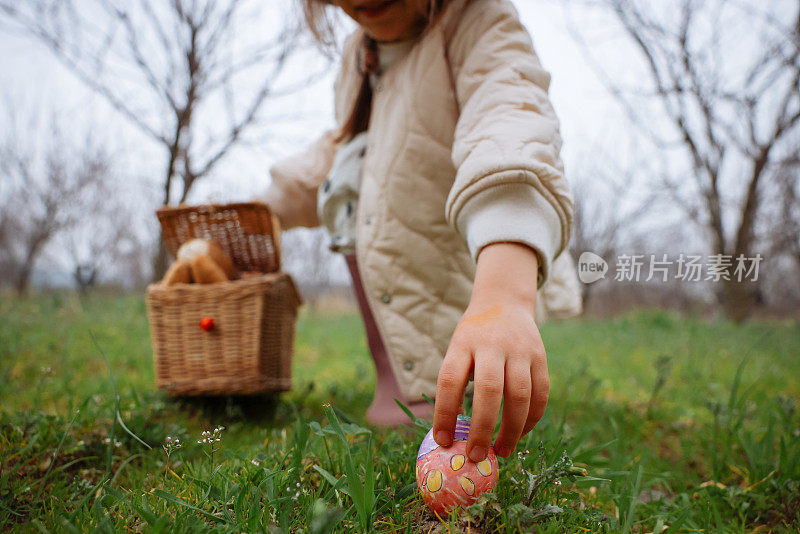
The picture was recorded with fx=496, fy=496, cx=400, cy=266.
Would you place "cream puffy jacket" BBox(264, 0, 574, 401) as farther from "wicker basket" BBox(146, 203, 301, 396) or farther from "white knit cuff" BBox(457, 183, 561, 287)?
"wicker basket" BBox(146, 203, 301, 396)

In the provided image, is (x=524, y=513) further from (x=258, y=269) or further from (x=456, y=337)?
(x=258, y=269)

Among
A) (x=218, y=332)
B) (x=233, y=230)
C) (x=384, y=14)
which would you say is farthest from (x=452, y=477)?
(x=233, y=230)

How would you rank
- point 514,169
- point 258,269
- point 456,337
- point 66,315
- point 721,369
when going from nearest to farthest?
point 456,337 < point 514,169 < point 258,269 < point 721,369 < point 66,315

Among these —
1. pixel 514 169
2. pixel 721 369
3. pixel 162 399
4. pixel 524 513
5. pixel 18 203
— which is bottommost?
pixel 18 203

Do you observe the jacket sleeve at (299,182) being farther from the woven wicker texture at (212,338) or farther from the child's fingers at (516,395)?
the child's fingers at (516,395)

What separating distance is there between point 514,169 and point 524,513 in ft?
A: 2.29

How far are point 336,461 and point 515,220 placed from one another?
0.70m

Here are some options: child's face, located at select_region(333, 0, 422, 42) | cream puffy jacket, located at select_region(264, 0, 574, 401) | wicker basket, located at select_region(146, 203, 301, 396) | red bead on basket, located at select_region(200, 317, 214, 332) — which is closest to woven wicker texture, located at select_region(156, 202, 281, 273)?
wicker basket, located at select_region(146, 203, 301, 396)

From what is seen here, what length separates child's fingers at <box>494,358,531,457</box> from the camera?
90 cm

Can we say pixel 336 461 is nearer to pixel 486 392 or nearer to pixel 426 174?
pixel 486 392

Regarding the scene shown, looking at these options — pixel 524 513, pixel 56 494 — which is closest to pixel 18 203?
pixel 56 494

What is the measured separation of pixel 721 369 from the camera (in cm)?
369

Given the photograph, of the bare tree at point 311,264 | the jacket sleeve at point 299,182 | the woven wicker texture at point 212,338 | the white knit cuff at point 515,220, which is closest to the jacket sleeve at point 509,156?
the white knit cuff at point 515,220

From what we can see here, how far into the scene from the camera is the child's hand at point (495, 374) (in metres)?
0.89
